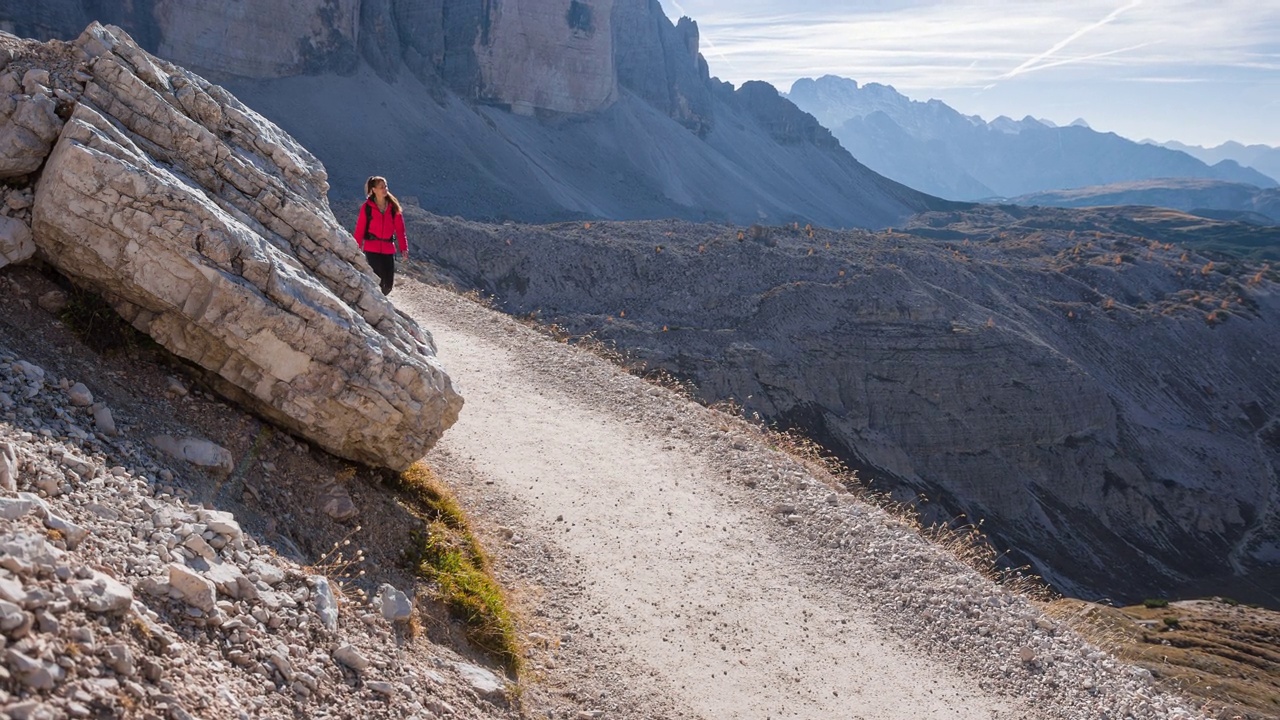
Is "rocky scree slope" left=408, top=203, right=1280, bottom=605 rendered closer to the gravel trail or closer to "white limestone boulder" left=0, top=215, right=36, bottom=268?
the gravel trail

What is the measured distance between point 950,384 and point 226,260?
32.5 m

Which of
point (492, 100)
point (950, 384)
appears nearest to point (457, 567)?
point (950, 384)

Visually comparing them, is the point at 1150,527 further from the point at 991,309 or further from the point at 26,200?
the point at 26,200

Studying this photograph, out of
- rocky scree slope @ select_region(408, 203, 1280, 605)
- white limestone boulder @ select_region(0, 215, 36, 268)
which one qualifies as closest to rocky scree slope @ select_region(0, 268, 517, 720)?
white limestone boulder @ select_region(0, 215, 36, 268)

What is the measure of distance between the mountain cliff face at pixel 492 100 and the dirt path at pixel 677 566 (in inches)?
1840

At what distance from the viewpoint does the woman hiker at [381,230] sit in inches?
445

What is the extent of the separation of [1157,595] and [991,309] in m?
14.4

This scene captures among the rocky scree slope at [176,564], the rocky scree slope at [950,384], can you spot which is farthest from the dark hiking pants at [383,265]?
the rocky scree slope at [950,384]

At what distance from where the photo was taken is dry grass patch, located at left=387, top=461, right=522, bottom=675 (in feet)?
24.6

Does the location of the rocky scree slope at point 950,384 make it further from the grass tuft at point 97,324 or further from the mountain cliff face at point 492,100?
the mountain cliff face at point 492,100

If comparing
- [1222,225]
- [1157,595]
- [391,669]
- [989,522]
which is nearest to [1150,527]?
[1157,595]

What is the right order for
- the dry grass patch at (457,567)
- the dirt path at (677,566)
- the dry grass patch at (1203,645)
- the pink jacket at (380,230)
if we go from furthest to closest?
the pink jacket at (380,230) → the dry grass patch at (1203,645) → the dirt path at (677,566) → the dry grass patch at (457,567)

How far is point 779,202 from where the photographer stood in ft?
329

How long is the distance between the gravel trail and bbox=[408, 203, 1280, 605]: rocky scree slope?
17.6m
